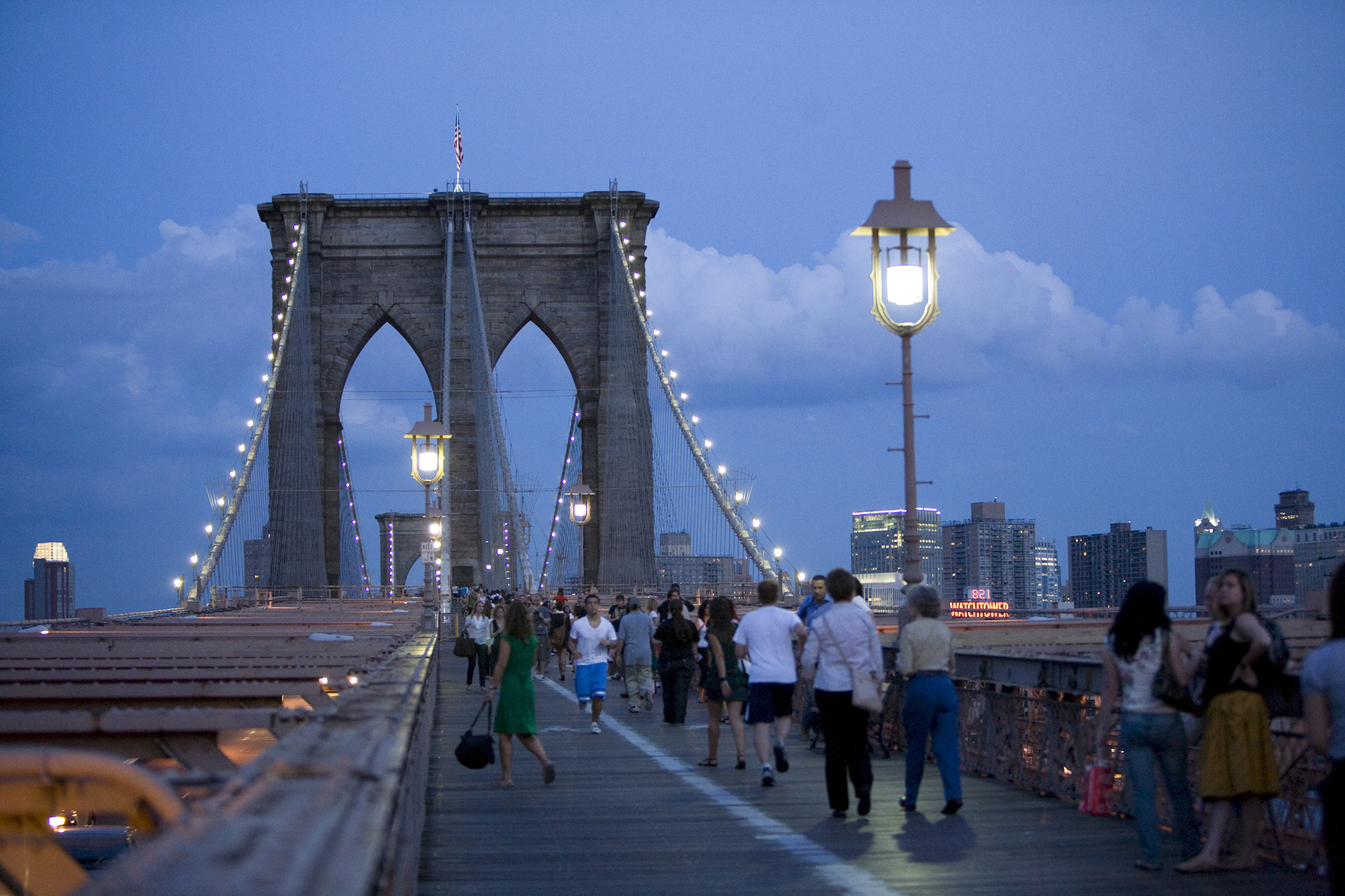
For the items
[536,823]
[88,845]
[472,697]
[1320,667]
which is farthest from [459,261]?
[1320,667]

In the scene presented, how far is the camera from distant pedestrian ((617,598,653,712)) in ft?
49.4

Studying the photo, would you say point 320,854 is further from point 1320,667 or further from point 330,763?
point 1320,667

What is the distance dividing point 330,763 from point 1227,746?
13.6 feet

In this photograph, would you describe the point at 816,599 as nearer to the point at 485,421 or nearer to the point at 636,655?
the point at 636,655

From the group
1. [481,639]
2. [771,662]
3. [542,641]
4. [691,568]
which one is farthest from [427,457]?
[771,662]

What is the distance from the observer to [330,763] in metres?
2.48

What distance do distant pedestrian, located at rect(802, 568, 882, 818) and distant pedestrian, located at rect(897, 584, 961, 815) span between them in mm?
192

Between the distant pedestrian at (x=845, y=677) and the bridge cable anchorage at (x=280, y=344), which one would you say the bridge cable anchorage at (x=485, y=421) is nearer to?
the bridge cable anchorage at (x=280, y=344)

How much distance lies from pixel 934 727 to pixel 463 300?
138ft

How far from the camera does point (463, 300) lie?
48156 mm

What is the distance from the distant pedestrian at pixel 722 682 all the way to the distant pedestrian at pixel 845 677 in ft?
7.06

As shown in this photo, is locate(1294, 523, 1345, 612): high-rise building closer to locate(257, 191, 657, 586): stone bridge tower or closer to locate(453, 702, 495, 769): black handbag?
locate(257, 191, 657, 586): stone bridge tower

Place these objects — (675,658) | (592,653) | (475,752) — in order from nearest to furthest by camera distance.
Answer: (475,752)
(675,658)
(592,653)

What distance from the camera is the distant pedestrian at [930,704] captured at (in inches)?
290
